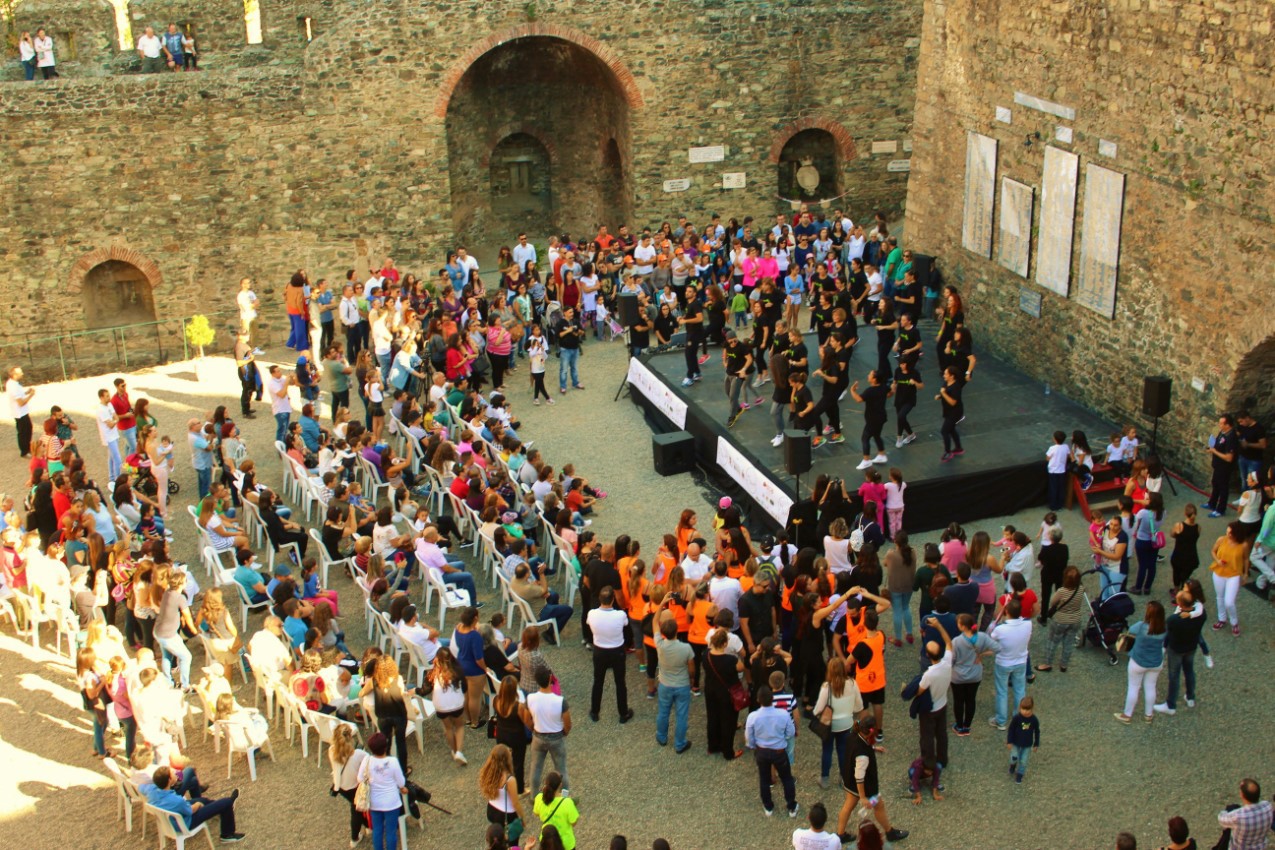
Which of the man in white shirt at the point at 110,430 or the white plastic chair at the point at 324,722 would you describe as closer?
the white plastic chair at the point at 324,722

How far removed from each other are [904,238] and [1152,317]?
6283mm

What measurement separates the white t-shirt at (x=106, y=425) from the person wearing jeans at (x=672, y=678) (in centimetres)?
833

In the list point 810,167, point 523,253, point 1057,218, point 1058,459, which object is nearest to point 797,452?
point 1058,459

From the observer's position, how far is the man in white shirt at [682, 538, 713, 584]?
13.0 m

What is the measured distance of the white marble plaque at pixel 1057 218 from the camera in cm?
1795

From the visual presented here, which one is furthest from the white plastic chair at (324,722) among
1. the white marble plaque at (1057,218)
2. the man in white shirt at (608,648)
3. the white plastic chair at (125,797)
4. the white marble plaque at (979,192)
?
the white marble plaque at (979,192)

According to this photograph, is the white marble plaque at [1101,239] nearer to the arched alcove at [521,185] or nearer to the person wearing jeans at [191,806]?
the person wearing jeans at [191,806]

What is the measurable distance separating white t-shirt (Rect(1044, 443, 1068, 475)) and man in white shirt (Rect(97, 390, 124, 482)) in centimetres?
1055

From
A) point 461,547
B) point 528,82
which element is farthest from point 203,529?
point 528,82

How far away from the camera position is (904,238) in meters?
22.7

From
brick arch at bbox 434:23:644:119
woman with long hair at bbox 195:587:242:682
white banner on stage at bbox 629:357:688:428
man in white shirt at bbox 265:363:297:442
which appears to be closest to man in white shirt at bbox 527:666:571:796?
woman with long hair at bbox 195:587:242:682

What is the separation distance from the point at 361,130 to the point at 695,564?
44.5ft

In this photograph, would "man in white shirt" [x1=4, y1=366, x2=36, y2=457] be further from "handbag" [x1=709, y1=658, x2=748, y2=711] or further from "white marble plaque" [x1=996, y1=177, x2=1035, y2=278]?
"white marble plaque" [x1=996, y1=177, x2=1035, y2=278]

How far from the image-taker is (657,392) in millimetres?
19188
